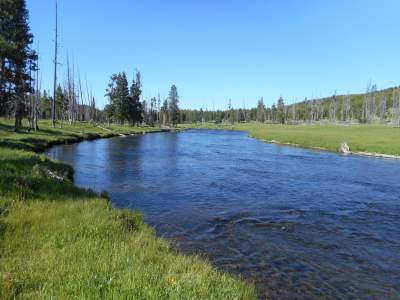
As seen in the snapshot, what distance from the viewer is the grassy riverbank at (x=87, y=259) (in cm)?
580

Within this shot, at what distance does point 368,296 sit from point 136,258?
586 centimetres

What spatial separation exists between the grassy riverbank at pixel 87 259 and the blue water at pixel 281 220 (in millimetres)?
2184

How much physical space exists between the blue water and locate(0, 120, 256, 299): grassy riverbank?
218cm

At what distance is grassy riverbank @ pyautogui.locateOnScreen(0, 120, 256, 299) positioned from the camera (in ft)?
19.0

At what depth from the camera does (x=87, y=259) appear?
23.8 feet

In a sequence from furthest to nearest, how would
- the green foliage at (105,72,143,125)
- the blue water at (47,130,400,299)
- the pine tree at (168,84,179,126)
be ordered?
the pine tree at (168,84,179,126) < the green foliage at (105,72,143,125) < the blue water at (47,130,400,299)

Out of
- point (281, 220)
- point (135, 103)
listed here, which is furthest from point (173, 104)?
point (281, 220)

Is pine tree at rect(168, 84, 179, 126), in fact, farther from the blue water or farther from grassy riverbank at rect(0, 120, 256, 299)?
grassy riverbank at rect(0, 120, 256, 299)

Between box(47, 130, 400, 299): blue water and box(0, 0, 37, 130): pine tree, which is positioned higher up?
box(0, 0, 37, 130): pine tree

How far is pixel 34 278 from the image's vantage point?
6.16 m

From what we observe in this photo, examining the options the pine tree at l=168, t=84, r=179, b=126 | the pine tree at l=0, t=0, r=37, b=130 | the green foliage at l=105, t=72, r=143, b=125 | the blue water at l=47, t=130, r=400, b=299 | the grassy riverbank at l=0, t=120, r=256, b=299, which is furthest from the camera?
the pine tree at l=168, t=84, r=179, b=126

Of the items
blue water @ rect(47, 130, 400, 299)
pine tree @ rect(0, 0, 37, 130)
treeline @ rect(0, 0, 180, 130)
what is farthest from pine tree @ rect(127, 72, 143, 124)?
blue water @ rect(47, 130, 400, 299)

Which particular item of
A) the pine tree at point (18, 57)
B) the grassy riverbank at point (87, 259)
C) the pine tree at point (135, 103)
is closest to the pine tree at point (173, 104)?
the pine tree at point (135, 103)

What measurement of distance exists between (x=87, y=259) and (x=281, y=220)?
9.90 metres
